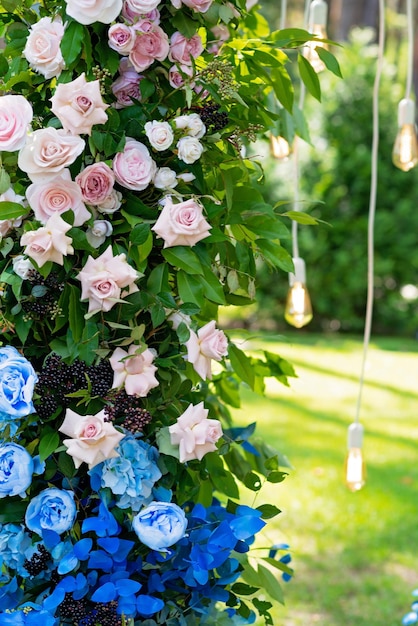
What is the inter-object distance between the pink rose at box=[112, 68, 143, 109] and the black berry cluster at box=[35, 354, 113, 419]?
0.44m

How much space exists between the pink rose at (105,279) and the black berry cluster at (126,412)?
152mm

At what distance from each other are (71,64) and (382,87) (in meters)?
7.86

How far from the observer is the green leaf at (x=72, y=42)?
1287mm

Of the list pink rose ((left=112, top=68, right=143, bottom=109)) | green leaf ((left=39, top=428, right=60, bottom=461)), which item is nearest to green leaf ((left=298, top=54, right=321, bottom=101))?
pink rose ((left=112, top=68, right=143, bottom=109))

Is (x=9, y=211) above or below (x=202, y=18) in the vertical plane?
below

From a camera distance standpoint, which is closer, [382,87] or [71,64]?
[71,64]

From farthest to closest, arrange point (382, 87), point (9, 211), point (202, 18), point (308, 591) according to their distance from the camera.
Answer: point (382, 87)
point (308, 591)
point (202, 18)
point (9, 211)

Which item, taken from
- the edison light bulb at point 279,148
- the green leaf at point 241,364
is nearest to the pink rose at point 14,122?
the green leaf at point 241,364

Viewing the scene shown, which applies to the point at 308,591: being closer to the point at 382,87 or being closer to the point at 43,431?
the point at 43,431

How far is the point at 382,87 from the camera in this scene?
865 centimetres

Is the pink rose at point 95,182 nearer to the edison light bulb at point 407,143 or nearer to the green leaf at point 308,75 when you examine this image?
the green leaf at point 308,75

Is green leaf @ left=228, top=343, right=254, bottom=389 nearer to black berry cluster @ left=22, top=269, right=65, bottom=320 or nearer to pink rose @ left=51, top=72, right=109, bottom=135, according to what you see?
black berry cluster @ left=22, top=269, right=65, bottom=320

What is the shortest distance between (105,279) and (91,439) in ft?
0.82

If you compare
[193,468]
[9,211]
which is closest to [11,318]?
[9,211]
